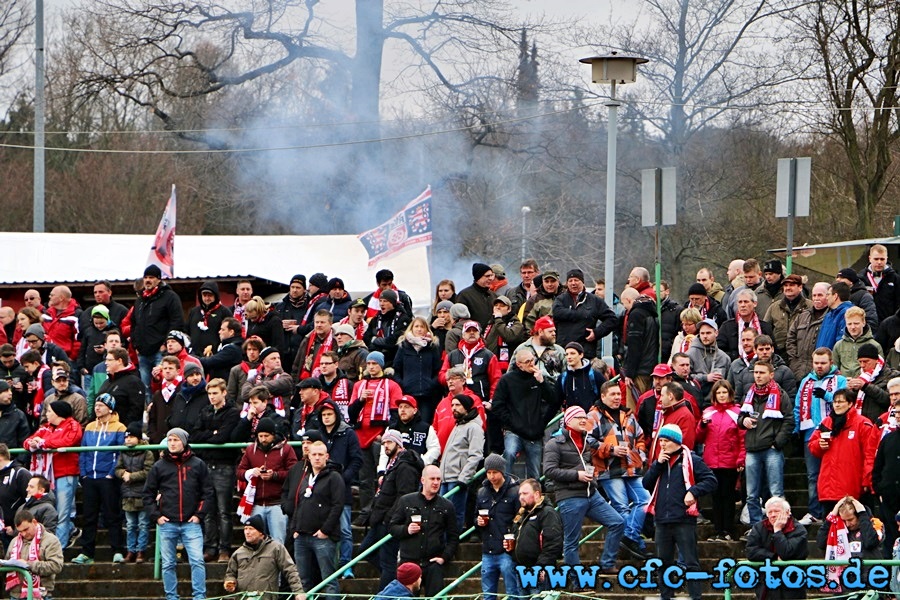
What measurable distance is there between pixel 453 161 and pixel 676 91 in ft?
19.2

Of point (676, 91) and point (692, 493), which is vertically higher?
point (676, 91)

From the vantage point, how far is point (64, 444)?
1480 cm

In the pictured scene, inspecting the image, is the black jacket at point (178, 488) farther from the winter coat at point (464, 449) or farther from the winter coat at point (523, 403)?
the winter coat at point (523, 403)

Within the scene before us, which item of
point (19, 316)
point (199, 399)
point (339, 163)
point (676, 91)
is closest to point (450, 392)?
point (199, 399)

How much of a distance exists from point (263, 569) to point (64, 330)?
6104 millimetres

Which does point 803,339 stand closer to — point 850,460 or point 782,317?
point 782,317

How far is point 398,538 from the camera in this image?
12.5 metres

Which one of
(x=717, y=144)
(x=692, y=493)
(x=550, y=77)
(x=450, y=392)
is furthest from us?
(x=550, y=77)

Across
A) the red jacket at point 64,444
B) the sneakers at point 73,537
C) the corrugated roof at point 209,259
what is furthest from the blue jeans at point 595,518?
the corrugated roof at point 209,259

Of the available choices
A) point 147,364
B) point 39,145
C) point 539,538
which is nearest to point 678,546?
point 539,538

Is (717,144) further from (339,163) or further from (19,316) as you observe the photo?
(19,316)

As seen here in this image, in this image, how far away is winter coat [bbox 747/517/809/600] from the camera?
1134 cm

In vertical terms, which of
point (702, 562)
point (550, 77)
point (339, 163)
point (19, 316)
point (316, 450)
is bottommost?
point (702, 562)

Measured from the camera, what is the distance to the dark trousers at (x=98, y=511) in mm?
14617
